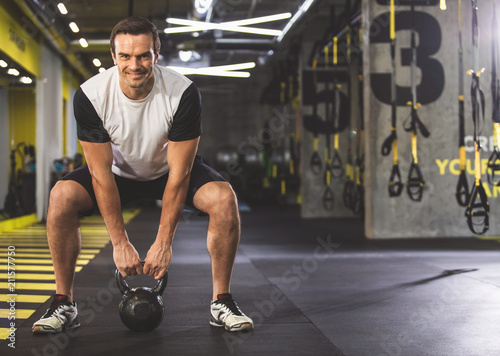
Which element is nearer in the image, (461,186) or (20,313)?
(20,313)

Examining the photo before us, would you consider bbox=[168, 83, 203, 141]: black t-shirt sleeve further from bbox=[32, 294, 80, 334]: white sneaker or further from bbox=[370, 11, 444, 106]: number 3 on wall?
bbox=[370, 11, 444, 106]: number 3 on wall

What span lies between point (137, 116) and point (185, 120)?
17 cm

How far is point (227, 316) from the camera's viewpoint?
7.32 ft

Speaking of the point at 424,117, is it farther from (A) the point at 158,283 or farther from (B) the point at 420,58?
(A) the point at 158,283

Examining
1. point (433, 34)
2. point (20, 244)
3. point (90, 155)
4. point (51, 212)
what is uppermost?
point (433, 34)

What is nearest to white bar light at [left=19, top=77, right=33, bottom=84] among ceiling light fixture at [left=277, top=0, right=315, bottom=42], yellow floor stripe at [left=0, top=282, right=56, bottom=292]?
ceiling light fixture at [left=277, top=0, right=315, bottom=42]

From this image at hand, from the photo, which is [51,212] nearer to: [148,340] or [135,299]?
[135,299]

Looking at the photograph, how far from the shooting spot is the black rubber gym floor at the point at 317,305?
2.03 meters

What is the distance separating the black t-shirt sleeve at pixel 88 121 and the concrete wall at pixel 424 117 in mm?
4339

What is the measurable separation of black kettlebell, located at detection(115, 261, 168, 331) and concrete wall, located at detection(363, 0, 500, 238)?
4.24m

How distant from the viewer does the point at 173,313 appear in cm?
258

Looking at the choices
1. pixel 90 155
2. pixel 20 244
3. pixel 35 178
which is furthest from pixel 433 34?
pixel 35 178

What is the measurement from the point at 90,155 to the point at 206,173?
16.6 inches

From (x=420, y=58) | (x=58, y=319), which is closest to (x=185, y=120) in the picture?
(x=58, y=319)
